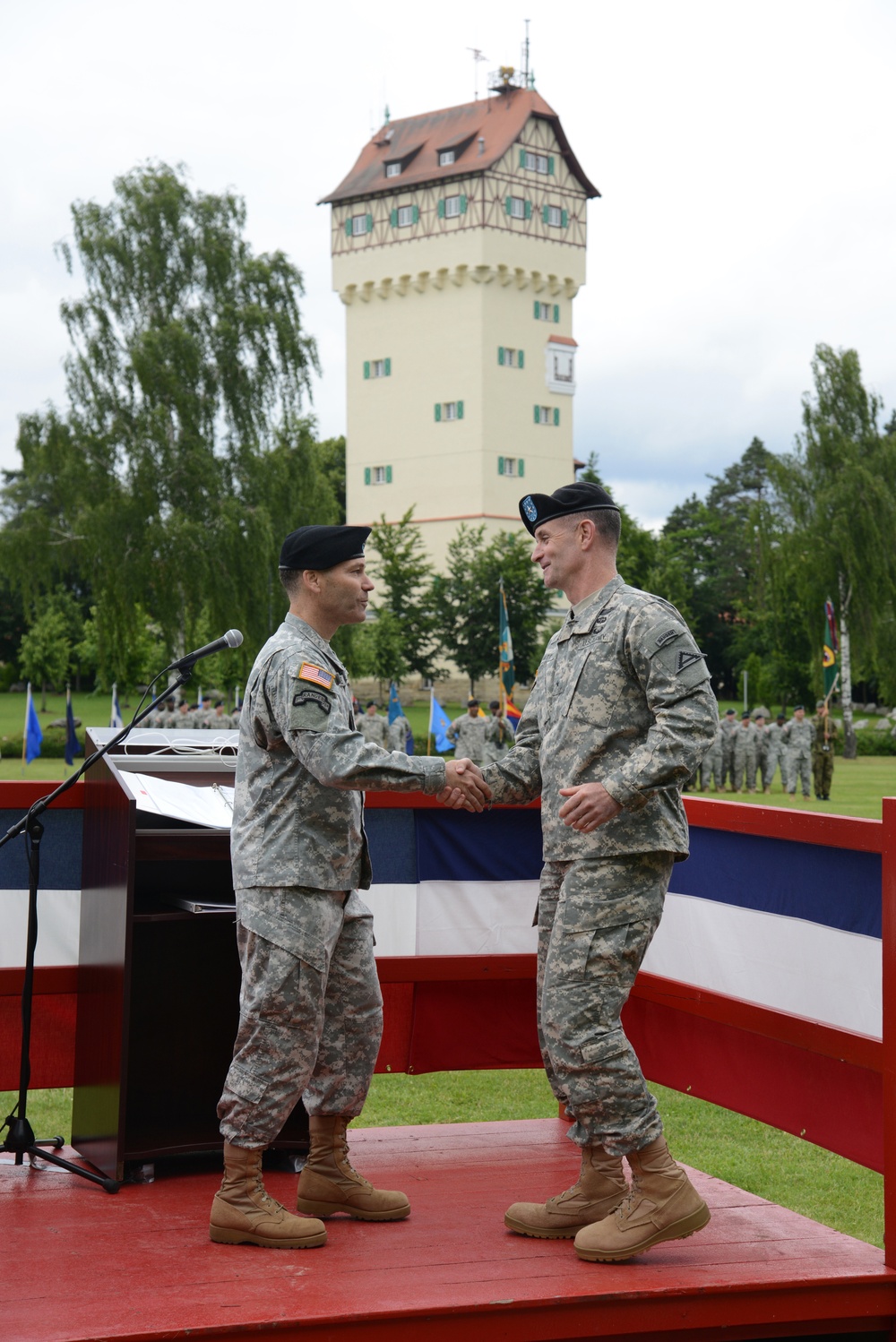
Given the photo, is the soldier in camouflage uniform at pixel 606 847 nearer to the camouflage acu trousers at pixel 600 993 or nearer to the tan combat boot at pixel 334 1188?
the camouflage acu trousers at pixel 600 993

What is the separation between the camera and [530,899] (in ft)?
18.2

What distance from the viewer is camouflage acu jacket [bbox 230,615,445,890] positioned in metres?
3.90

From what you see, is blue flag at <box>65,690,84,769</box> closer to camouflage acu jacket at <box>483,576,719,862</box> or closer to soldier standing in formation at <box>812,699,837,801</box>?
soldier standing in formation at <box>812,699,837,801</box>

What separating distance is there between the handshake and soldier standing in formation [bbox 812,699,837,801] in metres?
25.2

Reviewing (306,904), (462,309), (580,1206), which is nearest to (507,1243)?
(580,1206)

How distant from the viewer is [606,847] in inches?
153

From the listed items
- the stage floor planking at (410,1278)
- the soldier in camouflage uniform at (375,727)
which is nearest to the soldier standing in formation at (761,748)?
the soldier in camouflage uniform at (375,727)

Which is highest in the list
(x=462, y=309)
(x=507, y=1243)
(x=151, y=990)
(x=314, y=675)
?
(x=462, y=309)

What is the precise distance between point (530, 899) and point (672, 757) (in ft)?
6.51

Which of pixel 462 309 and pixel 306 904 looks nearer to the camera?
pixel 306 904

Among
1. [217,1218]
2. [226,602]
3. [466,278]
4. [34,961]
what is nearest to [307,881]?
[217,1218]

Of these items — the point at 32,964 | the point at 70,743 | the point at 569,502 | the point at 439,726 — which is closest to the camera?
the point at 569,502

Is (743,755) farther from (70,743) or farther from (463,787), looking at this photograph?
(463,787)

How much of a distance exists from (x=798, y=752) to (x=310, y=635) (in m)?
28.5
